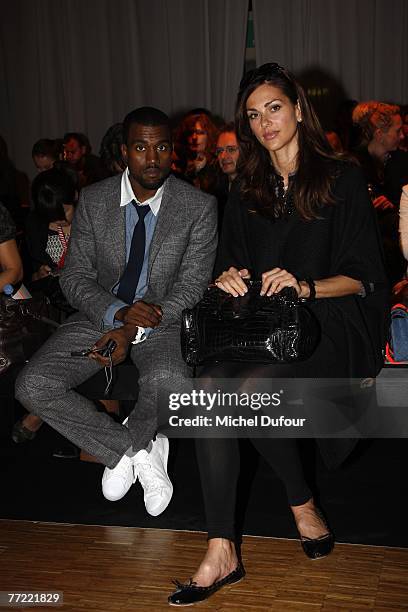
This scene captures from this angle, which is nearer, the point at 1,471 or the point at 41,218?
the point at 1,471

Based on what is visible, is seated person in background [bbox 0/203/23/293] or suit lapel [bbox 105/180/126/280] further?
seated person in background [bbox 0/203/23/293]

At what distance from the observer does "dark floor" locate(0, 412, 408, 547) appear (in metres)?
3.21

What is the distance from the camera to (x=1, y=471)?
3.89m

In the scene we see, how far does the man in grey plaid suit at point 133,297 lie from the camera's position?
3.37 m

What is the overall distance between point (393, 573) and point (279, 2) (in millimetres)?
7088

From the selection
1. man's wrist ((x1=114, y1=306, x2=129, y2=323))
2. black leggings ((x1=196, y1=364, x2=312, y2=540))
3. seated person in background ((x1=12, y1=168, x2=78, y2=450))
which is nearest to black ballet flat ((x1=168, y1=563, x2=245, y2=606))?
black leggings ((x1=196, y1=364, x2=312, y2=540))

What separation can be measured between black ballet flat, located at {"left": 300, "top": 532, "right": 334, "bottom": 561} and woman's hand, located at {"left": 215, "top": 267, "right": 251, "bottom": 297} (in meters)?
0.83

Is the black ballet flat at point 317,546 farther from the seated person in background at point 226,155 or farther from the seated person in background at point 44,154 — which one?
the seated person in background at point 44,154

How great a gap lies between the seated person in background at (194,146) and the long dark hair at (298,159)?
241cm

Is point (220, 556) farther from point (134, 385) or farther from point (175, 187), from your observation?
point (175, 187)

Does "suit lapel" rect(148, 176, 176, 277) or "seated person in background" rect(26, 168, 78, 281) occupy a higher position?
"suit lapel" rect(148, 176, 176, 277)

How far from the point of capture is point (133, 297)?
3.57 m

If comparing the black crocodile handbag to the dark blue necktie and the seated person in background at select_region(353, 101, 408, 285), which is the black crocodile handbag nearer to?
the dark blue necktie

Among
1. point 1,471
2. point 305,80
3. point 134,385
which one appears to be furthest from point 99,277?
point 305,80
